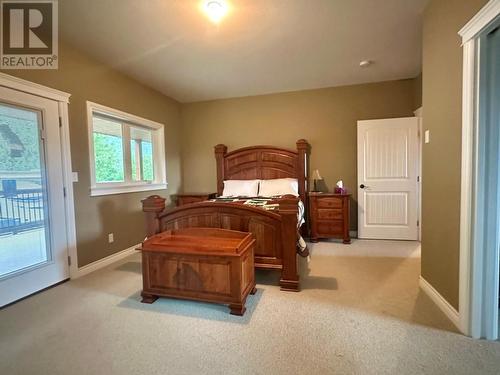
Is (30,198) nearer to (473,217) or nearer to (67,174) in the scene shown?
(67,174)

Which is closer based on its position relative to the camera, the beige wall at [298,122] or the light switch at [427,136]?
the light switch at [427,136]

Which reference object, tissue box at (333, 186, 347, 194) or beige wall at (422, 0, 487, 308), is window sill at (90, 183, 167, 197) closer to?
tissue box at (333, 186, 347, 194)

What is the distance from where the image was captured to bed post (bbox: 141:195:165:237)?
8.73 ft

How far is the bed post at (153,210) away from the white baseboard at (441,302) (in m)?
2.60

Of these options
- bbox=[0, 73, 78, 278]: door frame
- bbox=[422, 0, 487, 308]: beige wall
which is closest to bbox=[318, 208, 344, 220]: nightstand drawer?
bbox=[422, 0, 487, 308]: beige wall

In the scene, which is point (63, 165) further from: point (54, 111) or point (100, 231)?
point (100, 231)

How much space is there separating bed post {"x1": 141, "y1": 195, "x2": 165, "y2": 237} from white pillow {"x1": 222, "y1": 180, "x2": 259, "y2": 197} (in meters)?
1.62

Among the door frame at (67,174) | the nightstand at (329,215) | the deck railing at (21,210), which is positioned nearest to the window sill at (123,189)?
the door frame at (67,174)

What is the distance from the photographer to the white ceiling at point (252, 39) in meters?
2.20

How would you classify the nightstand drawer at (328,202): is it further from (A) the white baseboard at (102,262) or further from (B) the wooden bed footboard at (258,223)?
(A) the white baseboard at (102,262)

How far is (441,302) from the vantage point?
1.96 metres

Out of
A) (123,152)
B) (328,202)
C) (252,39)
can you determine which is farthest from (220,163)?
(252,39)

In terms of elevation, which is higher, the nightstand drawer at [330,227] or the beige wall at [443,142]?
the beige wall at [443,142]

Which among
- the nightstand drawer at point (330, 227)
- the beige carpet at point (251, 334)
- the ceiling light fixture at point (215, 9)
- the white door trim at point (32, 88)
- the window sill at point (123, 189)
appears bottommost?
the beige carpet at point (251, 334)
